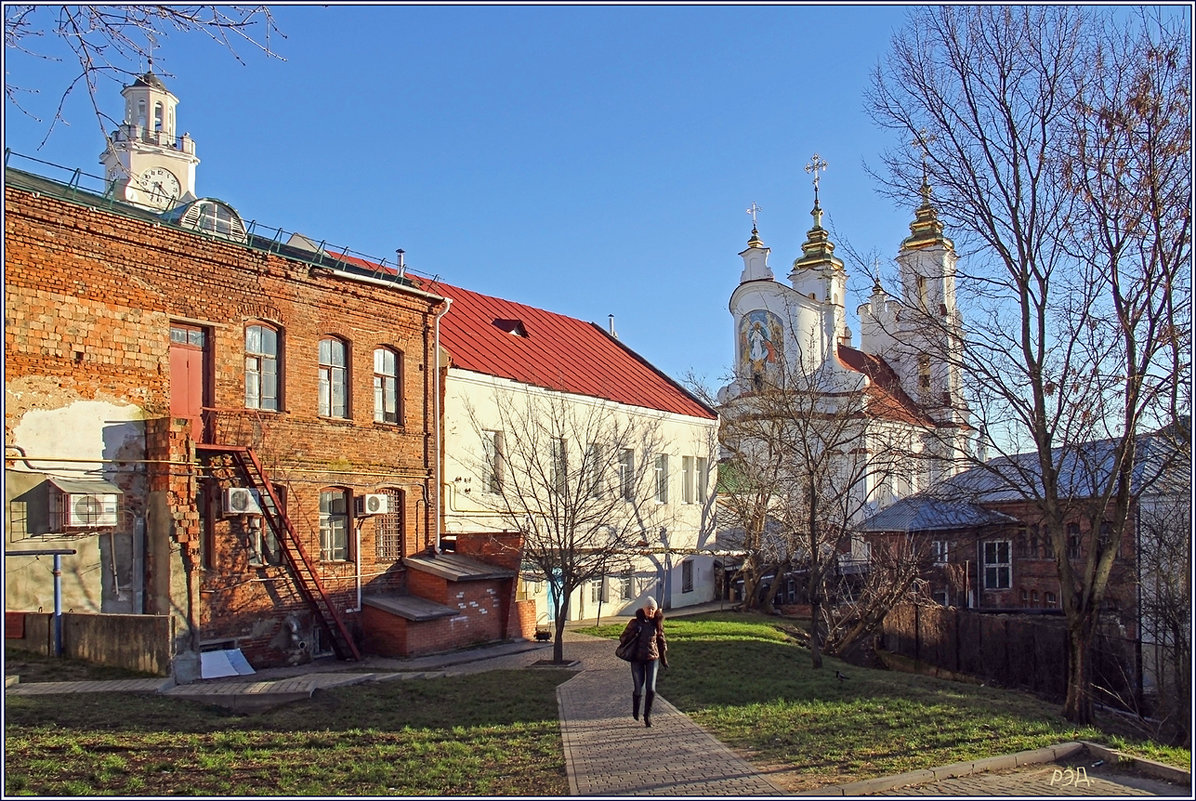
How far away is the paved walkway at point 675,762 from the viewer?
28.9 ft

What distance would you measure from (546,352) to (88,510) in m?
15.7

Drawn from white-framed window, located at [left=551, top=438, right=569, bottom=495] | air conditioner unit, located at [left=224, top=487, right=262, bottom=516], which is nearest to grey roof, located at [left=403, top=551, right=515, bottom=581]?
white-framed window, located at [left=551, top=438, right=569, bottom=495]

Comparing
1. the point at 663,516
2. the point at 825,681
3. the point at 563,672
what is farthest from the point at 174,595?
the point at 663,516

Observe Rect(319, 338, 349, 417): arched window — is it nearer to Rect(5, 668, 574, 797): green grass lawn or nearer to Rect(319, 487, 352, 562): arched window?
Rect(319, 487, 352, 562): arched window

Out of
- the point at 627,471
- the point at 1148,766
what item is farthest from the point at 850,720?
the point at 627,471

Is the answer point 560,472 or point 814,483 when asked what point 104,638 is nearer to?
point 560,472

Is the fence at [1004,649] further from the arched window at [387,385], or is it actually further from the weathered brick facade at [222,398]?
the arched window at [387,385]

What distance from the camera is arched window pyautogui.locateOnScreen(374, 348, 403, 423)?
1981cm

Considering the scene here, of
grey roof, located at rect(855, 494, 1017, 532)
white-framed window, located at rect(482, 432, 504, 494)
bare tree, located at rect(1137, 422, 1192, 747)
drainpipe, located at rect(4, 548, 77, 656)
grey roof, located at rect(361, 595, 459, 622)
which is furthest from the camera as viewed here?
grey roof, located at rect(855, 494, 1017, 532)

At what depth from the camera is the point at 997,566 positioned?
34.4 meters

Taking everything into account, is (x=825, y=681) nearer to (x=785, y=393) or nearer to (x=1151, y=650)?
(x=1151, y=650)

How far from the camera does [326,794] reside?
830 centimetres

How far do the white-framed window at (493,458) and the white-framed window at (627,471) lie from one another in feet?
12.5

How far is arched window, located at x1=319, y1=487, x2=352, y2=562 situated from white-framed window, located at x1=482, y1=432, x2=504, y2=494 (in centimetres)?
444
